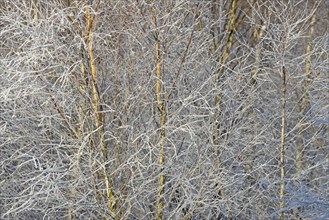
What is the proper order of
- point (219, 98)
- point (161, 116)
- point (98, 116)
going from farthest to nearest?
1. point (219, 98)
2. point (161, 116)
3. point (98, 116)

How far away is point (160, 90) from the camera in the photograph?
704cm

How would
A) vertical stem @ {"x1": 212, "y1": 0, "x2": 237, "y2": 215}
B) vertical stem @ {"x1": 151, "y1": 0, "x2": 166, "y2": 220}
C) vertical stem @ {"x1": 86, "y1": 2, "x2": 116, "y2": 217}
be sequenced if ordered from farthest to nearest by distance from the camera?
vertical stem @ {"x1": 212, "y1": 0, "x2": 237, "y2": 215} < vertical stem @ {"x1": 151, "y1": 0, "x2": 166, "y2": 220} < vertical stem @ {"x1": 86, "y1": 2, "x2": 116, "y2": 217}

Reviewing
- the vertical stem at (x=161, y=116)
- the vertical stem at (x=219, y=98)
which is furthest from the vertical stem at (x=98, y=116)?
the vertical stem at (x=219, y=98)

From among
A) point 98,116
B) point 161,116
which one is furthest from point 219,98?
point 98,116

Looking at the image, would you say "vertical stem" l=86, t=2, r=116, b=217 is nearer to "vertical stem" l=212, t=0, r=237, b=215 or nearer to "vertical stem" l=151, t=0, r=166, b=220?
"vertical stem" l=151, t=0, r=166, b=220

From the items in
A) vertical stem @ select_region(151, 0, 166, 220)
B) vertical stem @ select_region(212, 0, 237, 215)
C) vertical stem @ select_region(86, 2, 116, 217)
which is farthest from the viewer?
vertical stem @ select_region(212, 0, 237, 215)

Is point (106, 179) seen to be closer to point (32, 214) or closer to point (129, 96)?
point (129, 96)

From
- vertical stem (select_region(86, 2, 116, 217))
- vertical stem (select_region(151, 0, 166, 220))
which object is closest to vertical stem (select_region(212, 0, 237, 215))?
vertical stem (select_region(151, 0, 166, 220))

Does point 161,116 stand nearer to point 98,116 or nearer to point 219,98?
point 98,116

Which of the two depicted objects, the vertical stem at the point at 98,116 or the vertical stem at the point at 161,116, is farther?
the vertical stem at the point at 161,116

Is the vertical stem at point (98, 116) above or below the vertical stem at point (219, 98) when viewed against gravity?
above

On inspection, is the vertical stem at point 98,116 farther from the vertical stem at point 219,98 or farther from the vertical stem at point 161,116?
the vertical stem at point 219,98

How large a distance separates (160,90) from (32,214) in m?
2.40

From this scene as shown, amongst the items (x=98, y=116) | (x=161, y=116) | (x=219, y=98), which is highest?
(x=98, y=116)
